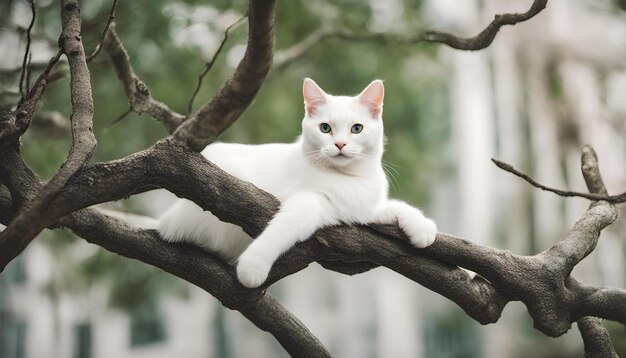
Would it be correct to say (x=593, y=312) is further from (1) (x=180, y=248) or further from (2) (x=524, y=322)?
(2) (x=524, y=322)

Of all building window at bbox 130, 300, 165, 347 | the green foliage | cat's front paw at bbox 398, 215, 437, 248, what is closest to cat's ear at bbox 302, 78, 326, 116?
cat's front paw at bbox 398, 215, 437, 248

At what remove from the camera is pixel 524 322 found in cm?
879

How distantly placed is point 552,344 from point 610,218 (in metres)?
6.06

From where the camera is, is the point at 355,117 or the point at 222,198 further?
the point at 355,117

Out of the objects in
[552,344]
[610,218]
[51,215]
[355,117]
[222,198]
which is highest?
[552,344]

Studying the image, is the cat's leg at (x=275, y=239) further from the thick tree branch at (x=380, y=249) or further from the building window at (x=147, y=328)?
the building window at (x=147, y=328)

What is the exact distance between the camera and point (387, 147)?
695 cm

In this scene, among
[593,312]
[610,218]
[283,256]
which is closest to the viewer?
[283,256]

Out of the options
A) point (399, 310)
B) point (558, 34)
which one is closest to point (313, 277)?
point (399, 310)

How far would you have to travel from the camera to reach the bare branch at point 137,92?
2.30m

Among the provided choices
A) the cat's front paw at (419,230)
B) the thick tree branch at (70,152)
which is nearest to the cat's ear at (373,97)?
the cat's front paw at (419,230)

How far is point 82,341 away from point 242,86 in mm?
7945

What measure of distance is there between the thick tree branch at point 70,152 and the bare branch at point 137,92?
0.57 metres

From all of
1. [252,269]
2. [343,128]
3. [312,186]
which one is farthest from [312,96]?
[252,269]
